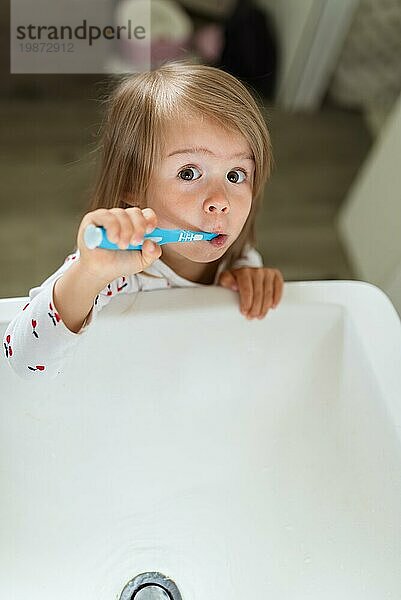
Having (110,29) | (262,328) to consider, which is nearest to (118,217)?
(262,328)

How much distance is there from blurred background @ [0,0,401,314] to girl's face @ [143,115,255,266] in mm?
779

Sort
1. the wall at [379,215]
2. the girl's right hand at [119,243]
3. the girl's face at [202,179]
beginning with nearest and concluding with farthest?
the girl's right hand at [119,243] < the girl's face at [202,179] < the wall at [379,215]

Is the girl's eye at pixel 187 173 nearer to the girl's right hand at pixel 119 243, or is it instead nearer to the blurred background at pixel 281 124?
the girl's right hand at pixel 119 243

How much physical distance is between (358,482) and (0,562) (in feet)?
1.08

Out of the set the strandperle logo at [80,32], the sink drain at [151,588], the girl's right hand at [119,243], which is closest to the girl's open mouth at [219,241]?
the girl's right hand at [119,243]

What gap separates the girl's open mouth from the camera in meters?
0.85

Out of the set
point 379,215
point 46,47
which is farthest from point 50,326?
point 46,47

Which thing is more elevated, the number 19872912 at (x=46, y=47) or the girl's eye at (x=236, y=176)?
the girl's eye at (x=236, y=176)

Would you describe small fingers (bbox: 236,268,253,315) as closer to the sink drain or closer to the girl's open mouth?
the girl's open mouth

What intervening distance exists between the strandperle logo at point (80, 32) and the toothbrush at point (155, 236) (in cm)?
102

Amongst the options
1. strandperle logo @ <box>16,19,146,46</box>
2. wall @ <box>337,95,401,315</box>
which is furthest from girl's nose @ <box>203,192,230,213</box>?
strandperle logo @ <box>16,19,146,46</box>

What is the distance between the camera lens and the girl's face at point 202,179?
0.81 metres

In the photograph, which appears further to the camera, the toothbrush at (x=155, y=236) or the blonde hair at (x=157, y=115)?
the blonde hair at (x=157, y=115)

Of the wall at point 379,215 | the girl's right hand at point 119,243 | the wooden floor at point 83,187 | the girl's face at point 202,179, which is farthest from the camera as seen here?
the wooden floor at point 83,187
